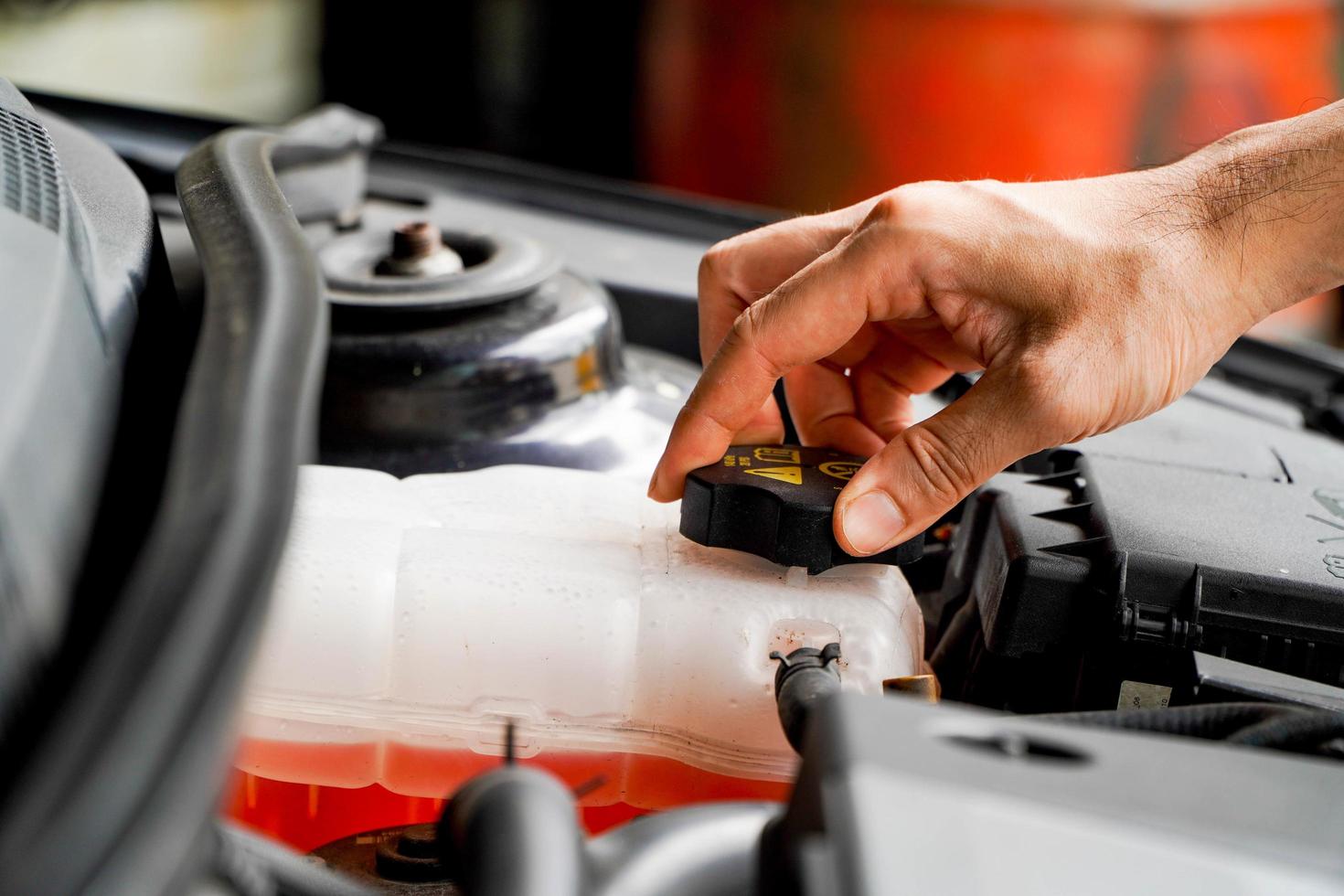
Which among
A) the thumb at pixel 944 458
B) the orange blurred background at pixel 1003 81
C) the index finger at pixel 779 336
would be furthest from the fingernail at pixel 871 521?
the orange blurred background at pixel 1003 81

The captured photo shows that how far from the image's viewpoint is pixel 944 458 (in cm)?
68

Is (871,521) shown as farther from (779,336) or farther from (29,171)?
(29,171)

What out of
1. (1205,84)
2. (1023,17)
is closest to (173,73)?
(1023,17)

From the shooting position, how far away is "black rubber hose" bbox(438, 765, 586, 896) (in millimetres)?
378

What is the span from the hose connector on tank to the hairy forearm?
34 cm

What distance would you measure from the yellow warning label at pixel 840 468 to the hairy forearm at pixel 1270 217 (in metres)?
0.23

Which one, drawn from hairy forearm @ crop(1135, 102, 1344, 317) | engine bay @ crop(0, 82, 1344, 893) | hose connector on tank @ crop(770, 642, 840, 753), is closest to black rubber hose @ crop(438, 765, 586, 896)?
engine bay @ crop(0, 82, 1344, 893)

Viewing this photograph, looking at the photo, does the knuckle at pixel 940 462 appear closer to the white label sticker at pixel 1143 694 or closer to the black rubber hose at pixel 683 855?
the white label sticker at pixel 1143 694

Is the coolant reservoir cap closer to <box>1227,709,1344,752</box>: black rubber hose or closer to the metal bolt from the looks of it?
<box>1227,709,1344,752</box>: black rubber hose

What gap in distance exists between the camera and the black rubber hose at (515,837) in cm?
38

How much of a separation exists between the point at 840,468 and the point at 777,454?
0.14 ft

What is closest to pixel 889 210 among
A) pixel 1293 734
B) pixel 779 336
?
pixel 779 336

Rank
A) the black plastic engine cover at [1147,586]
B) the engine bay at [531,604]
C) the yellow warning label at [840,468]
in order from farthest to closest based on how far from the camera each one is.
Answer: the yellow warning label at [840,468] < the black plastic engine cover at [1147,586] < the engine bay at [531,604]

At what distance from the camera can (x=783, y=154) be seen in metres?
2.83
